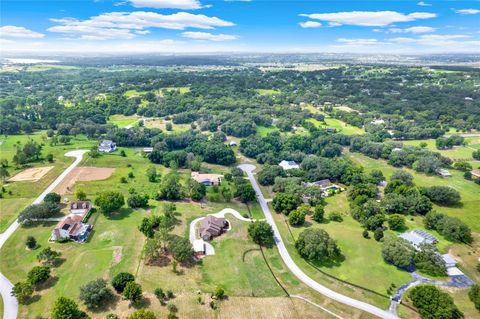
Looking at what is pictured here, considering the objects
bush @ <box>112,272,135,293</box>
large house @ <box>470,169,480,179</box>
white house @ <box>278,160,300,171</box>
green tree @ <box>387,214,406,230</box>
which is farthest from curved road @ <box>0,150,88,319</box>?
large house @ <box>470,169,480,179</box>

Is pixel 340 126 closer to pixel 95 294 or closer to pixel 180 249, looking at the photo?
pixel 180 249

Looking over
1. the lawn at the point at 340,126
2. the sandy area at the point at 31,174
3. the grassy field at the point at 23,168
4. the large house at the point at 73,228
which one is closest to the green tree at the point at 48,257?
the large house at the point at 73,228

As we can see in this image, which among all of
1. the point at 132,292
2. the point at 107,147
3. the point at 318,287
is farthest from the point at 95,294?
the point at 107,147

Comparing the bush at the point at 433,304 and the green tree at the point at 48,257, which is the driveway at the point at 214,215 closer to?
the green tree at the point at 48,257

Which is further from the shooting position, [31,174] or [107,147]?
[107,147]

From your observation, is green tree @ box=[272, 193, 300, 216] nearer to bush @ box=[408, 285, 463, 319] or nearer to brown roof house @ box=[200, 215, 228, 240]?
brown roof house @ box=[200, 215, 228, 240]
